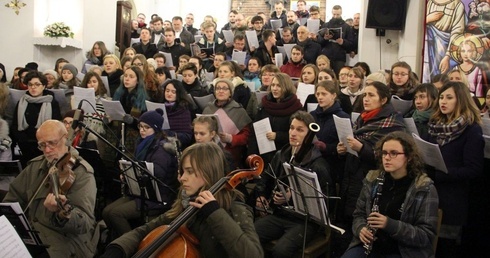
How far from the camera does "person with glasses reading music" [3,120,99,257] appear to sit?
3.59 m

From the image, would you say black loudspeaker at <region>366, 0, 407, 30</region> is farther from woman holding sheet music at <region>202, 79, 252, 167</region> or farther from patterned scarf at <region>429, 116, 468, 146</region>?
patterned scarf at <region>429, 116, 468, 146</region>

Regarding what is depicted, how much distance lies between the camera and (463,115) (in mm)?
4316

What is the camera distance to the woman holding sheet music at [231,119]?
5594mm

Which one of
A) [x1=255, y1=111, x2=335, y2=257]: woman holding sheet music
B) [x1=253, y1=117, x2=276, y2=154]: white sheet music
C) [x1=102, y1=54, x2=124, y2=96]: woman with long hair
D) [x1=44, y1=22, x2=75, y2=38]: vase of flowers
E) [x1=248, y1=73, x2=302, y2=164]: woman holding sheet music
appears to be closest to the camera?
[x1=255, y1=111, x2=335, y2=257]: woman holding sheet music

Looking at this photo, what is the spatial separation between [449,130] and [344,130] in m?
0.78

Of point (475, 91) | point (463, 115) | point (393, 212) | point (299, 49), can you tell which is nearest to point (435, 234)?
point (393, 212)

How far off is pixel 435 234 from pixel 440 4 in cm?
506

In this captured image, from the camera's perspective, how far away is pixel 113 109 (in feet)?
19.1

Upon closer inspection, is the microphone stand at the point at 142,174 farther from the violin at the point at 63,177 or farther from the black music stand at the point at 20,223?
the black music stand at the point at 20,223

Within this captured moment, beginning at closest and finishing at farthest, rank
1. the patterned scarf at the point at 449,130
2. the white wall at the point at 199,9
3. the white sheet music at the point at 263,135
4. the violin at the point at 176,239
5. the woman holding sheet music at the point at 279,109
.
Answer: the violin at the point at 176,239 < the patterned scarf at the point at 449,130 < the white sheet music at the point at 263,135 < the woman holding sheet music at the point at 279,109 < the white wall at the point at 199,9

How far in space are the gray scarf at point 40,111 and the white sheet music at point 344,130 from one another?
3.48 m

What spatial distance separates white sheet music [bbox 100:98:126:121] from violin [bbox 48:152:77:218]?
7.08 ft

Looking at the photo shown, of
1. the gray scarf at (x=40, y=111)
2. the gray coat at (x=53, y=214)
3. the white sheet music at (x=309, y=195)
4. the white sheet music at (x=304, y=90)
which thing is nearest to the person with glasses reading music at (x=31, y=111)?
the gray scarf at (x=40, y=111)

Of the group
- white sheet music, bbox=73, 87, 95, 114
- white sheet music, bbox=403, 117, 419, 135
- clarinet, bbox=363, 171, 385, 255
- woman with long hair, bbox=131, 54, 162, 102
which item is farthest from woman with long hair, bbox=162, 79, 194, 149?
clarinet, bbox=363, 171, 385, 255
